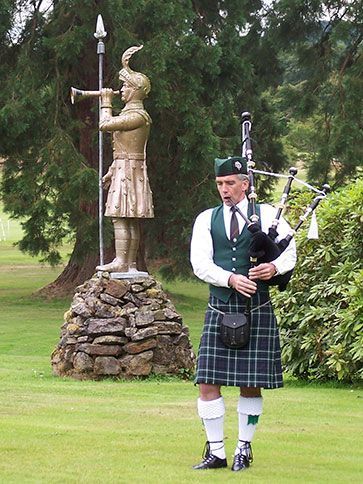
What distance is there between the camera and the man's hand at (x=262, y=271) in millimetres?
6770

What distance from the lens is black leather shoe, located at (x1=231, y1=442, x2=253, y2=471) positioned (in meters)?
6.78

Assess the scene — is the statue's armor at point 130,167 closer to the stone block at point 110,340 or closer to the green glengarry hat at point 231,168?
the stone block at point 110,340

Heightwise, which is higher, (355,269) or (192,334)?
(355,269)

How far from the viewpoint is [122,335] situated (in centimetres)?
1313

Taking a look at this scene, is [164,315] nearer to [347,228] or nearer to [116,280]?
[116,280]

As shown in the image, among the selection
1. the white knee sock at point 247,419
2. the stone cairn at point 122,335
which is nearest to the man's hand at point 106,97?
the stone cairn at point 122,335

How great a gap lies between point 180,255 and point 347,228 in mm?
14662

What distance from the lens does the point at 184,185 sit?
2666cm

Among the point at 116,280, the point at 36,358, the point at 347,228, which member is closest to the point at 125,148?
the point at 116,280

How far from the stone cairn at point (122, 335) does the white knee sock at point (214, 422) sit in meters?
6.26

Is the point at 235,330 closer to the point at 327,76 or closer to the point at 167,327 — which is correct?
the point at 167,327

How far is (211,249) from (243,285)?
0.36 metres

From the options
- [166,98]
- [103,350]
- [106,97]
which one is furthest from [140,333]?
[166,98]

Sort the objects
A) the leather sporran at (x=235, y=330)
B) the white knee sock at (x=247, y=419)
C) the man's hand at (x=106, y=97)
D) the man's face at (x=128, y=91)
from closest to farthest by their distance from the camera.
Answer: the leather sporran at (x=235, y=330)
the white knee sock at (x=247, y=419)
the man's hand at (x=106, y=97)
the man's face at (x=128, y=91)
